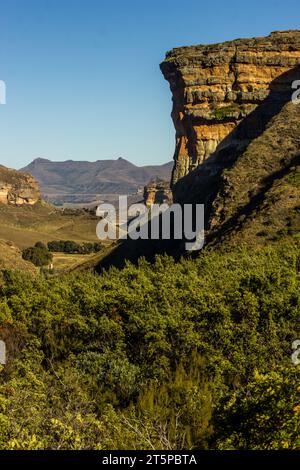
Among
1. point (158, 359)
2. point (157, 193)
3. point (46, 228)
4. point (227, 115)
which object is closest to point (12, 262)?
point (227, 115)

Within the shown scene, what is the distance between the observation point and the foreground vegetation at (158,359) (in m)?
12.3

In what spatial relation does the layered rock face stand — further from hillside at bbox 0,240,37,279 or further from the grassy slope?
the grassy slope

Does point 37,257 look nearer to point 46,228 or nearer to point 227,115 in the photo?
point 227,115

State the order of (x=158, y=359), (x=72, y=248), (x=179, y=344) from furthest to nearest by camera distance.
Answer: (x=72, y=248), (x=179, y=344), (x=158, y=359)

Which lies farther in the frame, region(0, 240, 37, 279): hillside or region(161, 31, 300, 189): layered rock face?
region(161, 31, 300, 189): layered rock face

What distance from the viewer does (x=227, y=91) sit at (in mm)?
69750

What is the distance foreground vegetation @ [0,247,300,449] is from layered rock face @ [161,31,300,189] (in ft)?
119

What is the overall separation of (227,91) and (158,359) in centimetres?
5238

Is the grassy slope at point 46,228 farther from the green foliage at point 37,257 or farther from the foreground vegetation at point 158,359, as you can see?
the foreground vegetation at point 158,359

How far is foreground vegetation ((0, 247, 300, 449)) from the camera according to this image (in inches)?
484

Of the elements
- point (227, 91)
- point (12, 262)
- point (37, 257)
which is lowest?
point (37, 257)

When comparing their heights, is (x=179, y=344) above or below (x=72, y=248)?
above

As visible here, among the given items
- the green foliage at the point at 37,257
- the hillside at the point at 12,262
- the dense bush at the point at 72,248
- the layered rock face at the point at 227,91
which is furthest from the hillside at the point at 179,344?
the dense bush at the point at 72,248

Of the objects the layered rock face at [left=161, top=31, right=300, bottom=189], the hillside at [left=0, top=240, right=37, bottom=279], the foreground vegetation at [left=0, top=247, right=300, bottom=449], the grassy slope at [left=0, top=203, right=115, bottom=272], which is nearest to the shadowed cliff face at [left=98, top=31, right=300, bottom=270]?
the layered rock face at [left=161, top=31, right=300, bottom=189]
